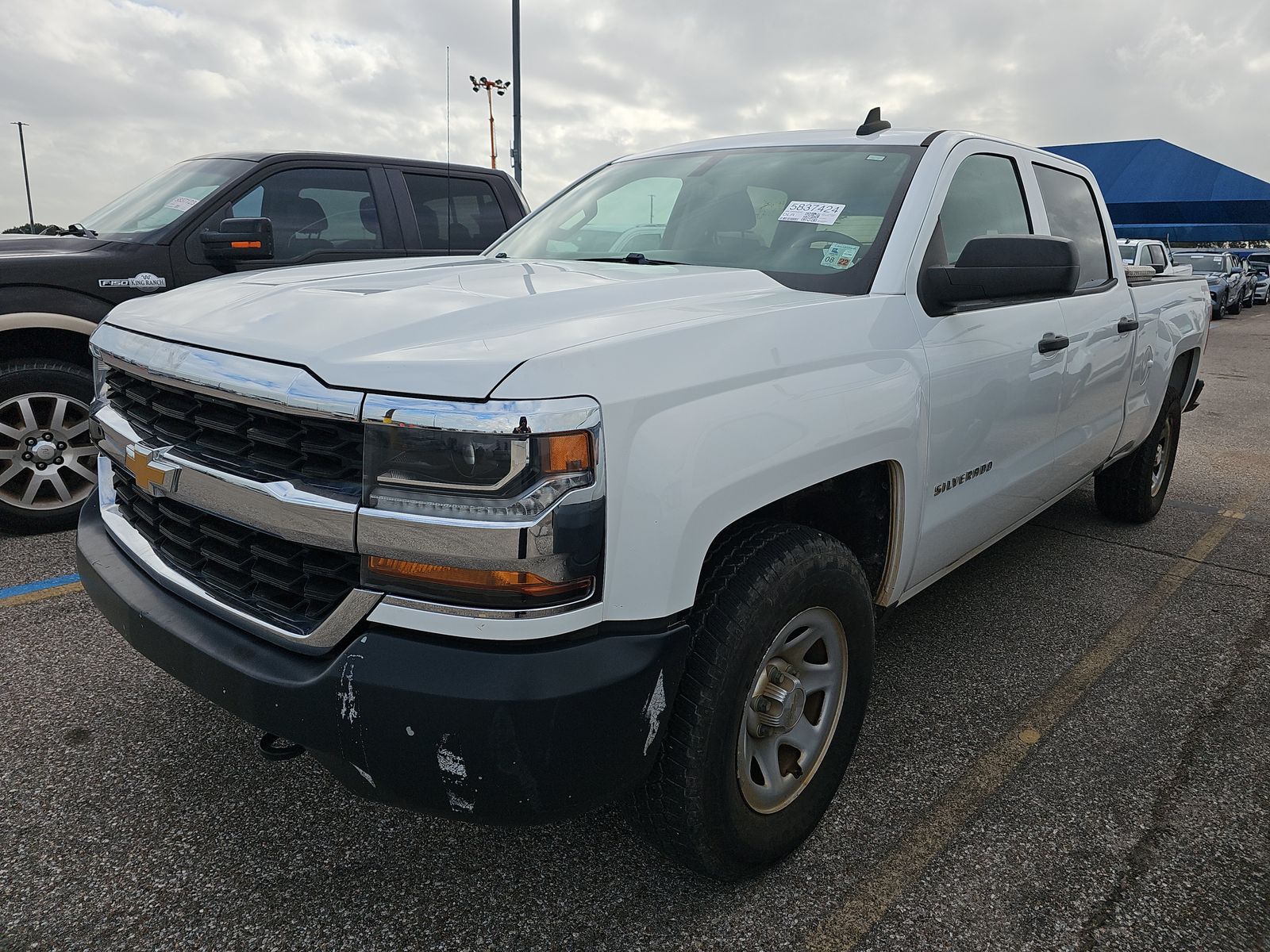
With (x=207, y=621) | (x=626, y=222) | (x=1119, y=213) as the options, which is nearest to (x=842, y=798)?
(x=207, y=621)

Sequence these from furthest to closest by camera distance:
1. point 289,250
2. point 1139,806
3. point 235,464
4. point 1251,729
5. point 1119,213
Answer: point 1119,213, point 289,250, point 1251,729, point 1139,806, point 235,464

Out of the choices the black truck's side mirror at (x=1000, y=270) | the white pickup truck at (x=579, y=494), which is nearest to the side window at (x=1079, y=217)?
the white pickup truck at (x=579, y=494)

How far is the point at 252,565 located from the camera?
73.8 inches

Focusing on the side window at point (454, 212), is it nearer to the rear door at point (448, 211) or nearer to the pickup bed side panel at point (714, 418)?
the rear door at point (448, 211)

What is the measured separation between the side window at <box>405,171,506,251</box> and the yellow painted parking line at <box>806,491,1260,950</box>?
4115 millimetres

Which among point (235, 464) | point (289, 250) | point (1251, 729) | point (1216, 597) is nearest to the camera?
point (235, 464)

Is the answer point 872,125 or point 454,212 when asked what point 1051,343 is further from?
point 454,212

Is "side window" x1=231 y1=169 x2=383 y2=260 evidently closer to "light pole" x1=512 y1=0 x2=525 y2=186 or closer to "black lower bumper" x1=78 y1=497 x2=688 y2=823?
"black lower bumper" x1=78 y1=497 x2=688 y2=823

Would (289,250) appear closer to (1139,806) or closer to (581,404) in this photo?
(581,404)

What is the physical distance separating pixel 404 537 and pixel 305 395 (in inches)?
12.9

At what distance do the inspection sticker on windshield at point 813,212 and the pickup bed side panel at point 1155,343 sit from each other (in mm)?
2050

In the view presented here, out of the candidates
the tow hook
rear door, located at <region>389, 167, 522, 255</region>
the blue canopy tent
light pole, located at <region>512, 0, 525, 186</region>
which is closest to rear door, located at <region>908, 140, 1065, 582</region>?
the tow hook

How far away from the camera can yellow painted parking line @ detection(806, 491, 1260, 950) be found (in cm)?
205

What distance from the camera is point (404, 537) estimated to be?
1.60 meters
